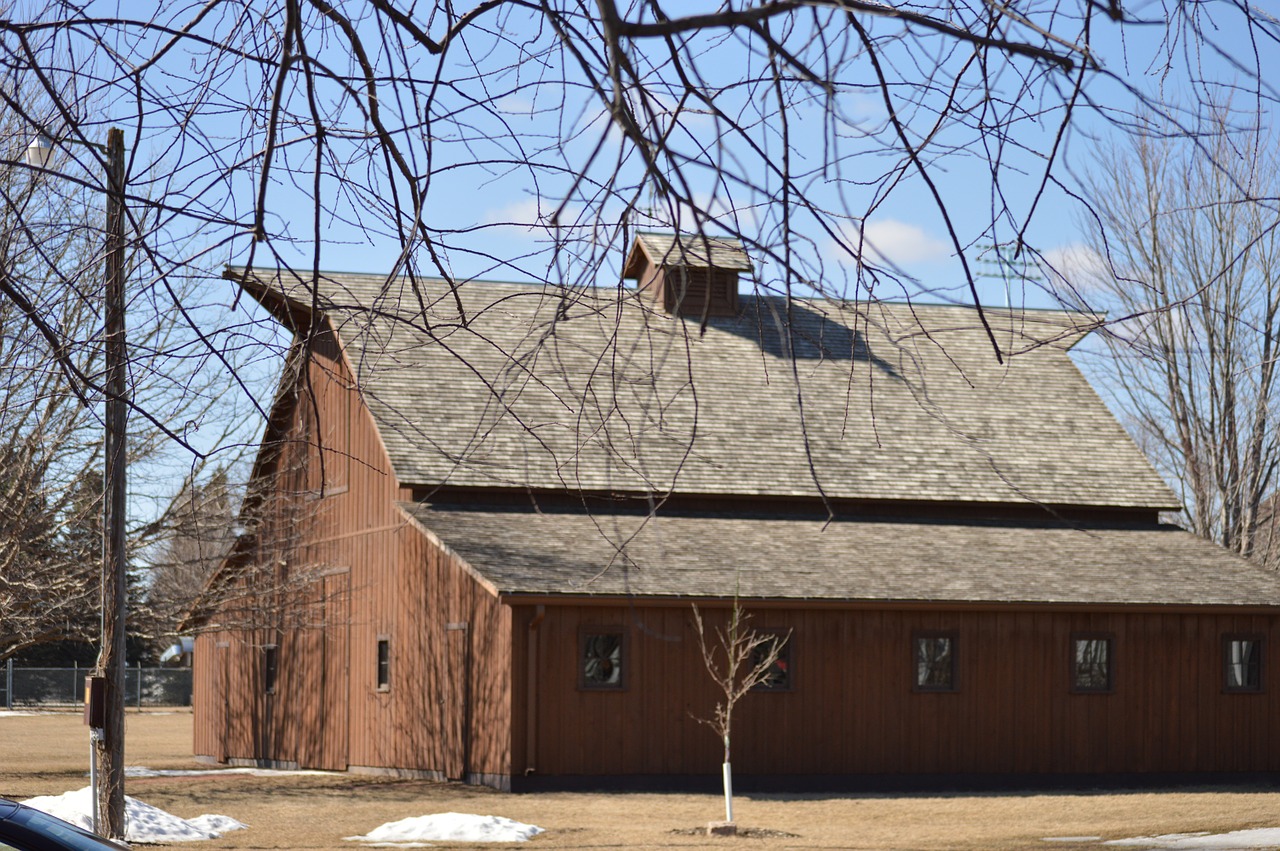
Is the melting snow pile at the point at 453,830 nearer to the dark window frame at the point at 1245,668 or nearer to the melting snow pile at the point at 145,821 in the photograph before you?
the melting snow pile at the point at 145,821

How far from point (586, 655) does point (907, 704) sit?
5182 millimetres

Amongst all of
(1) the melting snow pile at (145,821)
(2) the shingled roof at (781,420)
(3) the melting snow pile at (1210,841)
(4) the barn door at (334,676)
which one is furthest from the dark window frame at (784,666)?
(4) the barn door at (334,676)

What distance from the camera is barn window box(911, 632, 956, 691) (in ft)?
81.4

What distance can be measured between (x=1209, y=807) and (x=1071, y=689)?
4.10 metres

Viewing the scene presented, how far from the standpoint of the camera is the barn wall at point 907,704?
23.2 m

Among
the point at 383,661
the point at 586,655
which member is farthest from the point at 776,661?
the point at 383,661

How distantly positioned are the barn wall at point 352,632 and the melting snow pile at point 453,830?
167 inches

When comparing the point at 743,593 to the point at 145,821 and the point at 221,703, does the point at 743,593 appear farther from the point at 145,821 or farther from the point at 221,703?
the point at 221,703

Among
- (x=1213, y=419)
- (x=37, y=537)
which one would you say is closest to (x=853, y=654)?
(x=37, y=537)

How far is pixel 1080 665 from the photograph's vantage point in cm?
2555

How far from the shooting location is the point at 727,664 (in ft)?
78.4

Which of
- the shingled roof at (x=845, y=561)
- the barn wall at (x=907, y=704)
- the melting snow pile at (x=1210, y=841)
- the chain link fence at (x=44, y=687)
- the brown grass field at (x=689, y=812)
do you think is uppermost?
the shingled roof at (x=845, y=561)

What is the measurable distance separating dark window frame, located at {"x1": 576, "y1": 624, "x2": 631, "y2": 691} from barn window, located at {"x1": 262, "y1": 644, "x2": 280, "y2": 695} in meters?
10.6

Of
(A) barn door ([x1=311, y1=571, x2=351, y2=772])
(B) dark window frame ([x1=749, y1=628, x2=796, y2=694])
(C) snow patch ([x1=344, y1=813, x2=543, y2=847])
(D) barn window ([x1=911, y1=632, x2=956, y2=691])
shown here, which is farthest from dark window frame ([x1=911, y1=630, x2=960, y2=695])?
(A) barn door ([x1=311, y1=571, x2=351, y2=772])
